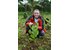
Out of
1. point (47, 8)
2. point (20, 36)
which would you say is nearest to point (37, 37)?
point (20, 36)

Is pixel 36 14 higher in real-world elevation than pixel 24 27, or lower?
higher

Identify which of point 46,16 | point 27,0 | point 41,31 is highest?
point 27,0

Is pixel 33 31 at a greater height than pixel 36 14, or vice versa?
pixel 36 14

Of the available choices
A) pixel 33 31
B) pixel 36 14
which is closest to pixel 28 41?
pixel 33 31

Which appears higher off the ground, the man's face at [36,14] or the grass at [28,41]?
the man's face at [36,14]

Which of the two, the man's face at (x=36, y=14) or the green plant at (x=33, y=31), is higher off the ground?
the man's face at (x=36, y=14)

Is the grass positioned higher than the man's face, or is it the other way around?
the man's face

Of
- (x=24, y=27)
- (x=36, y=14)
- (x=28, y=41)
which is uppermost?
(x=36, y=14)

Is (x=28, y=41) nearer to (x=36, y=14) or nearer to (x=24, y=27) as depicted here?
(x=24, y=27)

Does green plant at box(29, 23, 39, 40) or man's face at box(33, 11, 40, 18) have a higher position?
man's face at box(33, 11, 40, 18)
